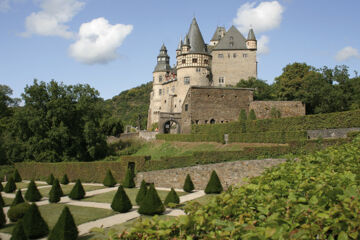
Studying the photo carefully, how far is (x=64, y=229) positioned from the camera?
37.5 ft

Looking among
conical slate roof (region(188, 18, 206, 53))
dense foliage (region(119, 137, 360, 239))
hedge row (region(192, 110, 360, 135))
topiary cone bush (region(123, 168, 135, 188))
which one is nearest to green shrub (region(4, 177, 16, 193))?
topiary cone bush (region(123, 168, 135, 188))

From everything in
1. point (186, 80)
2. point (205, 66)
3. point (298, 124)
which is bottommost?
point (298, 124)

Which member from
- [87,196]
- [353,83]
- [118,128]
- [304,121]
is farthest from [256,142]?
[118,128]

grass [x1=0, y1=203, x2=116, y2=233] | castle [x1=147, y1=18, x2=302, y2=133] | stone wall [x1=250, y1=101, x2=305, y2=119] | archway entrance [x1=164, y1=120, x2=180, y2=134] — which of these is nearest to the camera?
grass [x1=0, y1=203, x2=116, y2=233]

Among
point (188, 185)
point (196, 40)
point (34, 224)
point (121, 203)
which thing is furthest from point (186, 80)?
point (34, 224)

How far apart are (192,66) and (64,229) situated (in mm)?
46724

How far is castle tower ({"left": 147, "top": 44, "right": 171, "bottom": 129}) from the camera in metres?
69.6

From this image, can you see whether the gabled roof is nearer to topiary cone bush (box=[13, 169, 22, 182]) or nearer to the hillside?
topiary cone bush (box=[13, 169, 22, 182])

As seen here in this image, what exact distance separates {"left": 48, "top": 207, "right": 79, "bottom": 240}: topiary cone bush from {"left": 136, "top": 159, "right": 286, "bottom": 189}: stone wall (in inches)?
434

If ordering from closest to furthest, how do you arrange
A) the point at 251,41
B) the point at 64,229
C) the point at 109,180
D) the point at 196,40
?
the point at 64,229, the point at 109,180, the point at 251,41, the point at 196,40

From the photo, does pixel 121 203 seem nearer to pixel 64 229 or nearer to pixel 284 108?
pixel 64 229

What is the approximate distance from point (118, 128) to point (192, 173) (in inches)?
1826

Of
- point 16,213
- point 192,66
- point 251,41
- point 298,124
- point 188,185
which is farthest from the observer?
point 251,41

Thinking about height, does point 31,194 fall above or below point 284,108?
below
